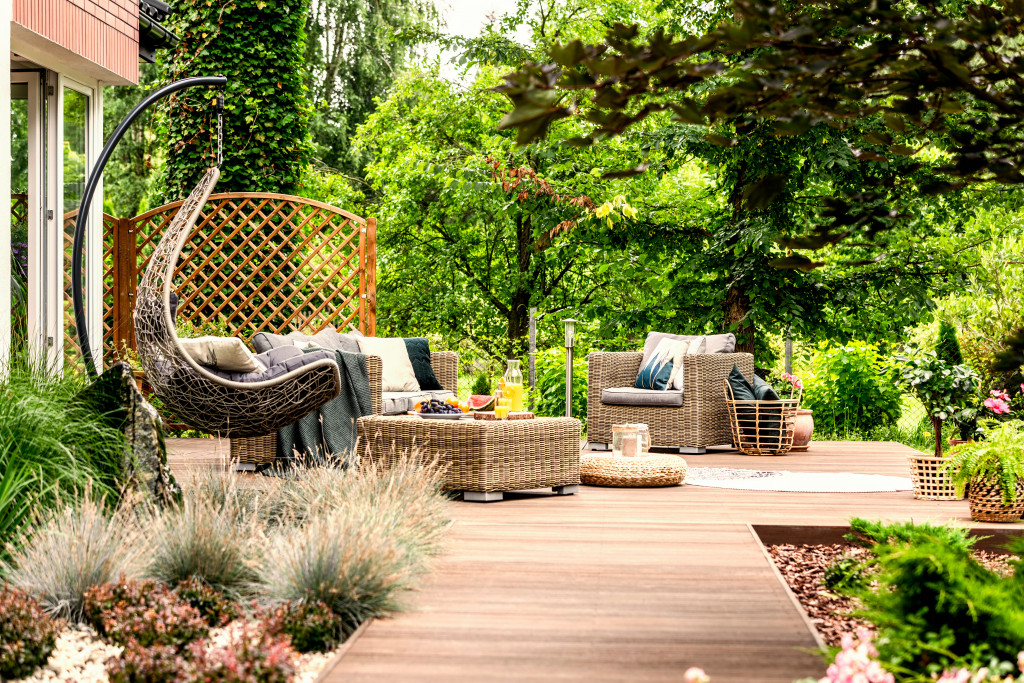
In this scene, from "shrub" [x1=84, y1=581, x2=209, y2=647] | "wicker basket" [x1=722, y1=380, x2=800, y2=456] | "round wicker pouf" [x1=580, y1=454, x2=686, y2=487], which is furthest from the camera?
"wicker basket" [x1=722, y1=380, x2=800, y2=456]

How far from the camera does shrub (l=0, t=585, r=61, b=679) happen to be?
203 cm

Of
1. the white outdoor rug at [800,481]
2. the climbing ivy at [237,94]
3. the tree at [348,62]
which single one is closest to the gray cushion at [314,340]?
the white outdoor rug at [800,481]

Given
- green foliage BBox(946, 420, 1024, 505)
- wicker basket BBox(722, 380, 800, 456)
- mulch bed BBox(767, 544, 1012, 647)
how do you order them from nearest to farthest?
mulch bed BBox(767, 544, 1012, 647), green foliage BBox(946, 420, 1024, 505), wicker basket BBox(722, 380, 800, 456)

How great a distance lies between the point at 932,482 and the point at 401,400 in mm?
2934

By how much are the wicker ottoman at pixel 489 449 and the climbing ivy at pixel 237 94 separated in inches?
166

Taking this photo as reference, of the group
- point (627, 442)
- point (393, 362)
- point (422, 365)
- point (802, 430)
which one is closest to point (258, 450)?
point (393, 362)

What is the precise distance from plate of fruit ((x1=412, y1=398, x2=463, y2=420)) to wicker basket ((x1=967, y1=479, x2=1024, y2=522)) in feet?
7.43

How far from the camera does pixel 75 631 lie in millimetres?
2295

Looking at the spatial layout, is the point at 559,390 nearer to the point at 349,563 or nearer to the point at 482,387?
the point at 482,387

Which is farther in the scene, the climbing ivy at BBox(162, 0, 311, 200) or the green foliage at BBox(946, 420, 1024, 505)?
the climbing ivy at BBox(162, 0, 311, 200)

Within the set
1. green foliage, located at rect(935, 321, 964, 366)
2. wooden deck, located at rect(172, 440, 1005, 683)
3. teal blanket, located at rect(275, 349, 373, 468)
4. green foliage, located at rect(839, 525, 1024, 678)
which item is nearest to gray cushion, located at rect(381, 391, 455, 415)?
teal blanket, located at rect(275, 349, 373, 468)

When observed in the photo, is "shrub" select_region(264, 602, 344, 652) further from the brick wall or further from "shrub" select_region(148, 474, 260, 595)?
the brick wall

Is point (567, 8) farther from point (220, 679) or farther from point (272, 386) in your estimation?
point (220, 679)

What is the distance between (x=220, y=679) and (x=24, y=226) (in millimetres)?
4407
